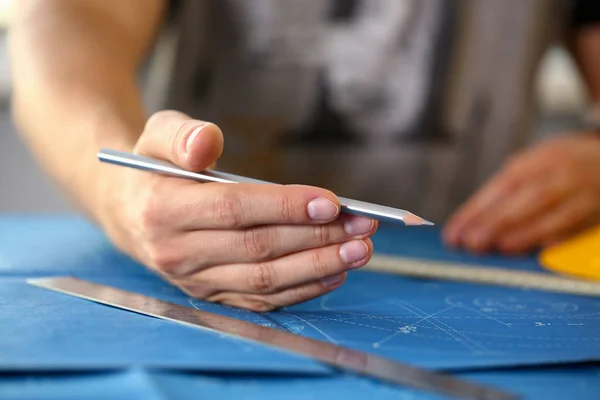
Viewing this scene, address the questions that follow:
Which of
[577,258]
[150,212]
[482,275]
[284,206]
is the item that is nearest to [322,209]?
[284,206]

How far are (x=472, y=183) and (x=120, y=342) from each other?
91 cm

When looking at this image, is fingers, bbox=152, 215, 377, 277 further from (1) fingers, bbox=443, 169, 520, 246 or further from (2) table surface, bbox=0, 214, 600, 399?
(1) fingers, bbox=443, 169, 520, 246

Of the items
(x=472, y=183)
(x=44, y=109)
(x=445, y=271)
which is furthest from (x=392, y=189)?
(x=44, y=109)

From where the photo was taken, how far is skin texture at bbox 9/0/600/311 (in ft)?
1.49

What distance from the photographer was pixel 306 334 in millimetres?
412

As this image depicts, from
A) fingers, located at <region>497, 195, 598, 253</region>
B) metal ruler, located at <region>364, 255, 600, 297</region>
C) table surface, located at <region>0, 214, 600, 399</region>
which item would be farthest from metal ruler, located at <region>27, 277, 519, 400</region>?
fingers, located at <region>497, 195, 598, 253</region>

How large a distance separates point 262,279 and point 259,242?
25mm

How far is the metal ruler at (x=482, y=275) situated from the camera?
0.60 meters

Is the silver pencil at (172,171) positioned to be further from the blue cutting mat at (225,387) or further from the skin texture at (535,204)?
the skin texture at (535,204)

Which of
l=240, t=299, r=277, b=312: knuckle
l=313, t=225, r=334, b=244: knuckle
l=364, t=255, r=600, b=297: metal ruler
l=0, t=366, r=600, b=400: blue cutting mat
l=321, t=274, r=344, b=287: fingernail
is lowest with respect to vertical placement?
l=0, t=366, r=600, b=400: blue cutting mat

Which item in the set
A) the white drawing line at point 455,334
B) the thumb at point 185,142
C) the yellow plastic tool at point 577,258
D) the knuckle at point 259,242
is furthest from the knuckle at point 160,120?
the yellow plastic tool at point 577,258

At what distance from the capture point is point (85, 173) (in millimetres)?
660

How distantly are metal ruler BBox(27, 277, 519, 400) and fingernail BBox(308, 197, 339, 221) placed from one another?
3.0 inches

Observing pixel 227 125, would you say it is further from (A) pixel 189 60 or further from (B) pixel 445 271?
(B) pixel 445 271
